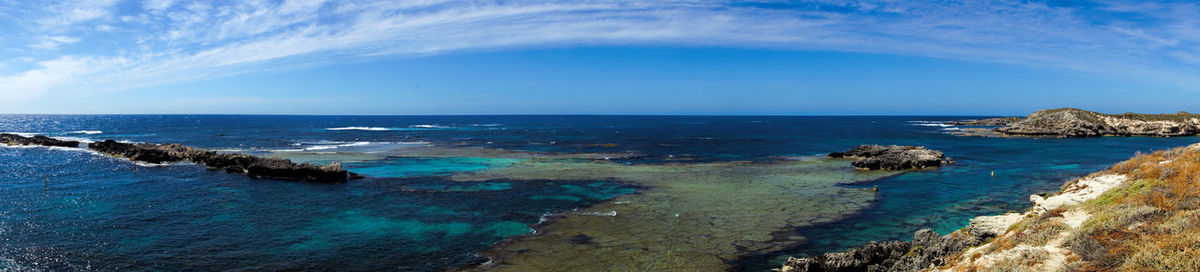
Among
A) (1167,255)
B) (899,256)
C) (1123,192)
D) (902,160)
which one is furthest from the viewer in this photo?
(902,160)

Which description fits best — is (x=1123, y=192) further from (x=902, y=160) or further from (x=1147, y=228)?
(x=902, y=160)

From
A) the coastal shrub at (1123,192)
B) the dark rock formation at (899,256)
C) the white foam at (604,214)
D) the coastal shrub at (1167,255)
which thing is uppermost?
the coastal shrub at (1123,192)

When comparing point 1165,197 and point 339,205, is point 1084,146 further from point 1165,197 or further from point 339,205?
point 339,205

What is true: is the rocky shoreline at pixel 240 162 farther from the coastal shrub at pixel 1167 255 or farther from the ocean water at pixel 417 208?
the coastal shrub at pixel 1167 255

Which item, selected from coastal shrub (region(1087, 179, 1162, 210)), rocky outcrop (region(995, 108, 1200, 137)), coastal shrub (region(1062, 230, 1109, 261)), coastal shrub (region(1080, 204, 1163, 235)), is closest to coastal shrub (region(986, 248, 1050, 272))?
coastal shrub (region(1062, 230, 1109, 261))

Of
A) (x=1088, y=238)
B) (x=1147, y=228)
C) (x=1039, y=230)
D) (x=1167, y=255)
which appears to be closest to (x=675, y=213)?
(x=1039, y=230)

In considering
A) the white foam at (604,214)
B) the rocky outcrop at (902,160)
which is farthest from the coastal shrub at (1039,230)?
the rocky outcrop at (902,160)
